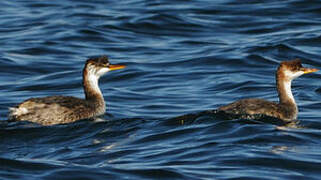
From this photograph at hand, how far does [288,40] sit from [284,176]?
10720mm

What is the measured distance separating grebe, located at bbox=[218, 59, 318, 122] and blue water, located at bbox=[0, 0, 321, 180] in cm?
19

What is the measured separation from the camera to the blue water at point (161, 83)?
33.7 feet

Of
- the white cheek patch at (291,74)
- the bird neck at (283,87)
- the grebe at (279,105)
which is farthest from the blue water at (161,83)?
the white cheek patch at (291,74)

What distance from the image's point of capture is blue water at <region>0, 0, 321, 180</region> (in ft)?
33.7

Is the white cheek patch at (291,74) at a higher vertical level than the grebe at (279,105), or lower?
higher

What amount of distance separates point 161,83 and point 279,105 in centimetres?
433

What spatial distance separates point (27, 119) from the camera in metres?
12.3

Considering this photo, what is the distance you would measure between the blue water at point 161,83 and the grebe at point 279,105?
0.61ft

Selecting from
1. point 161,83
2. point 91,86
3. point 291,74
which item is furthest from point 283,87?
point 161,83

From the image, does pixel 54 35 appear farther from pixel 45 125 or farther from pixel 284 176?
pixel 284 176

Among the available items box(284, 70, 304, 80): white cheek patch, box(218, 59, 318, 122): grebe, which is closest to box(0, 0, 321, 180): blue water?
box(218, 59, 318, 122): grebe

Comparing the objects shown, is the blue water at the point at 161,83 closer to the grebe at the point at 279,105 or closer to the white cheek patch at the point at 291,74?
the grebe at the point at 279,105

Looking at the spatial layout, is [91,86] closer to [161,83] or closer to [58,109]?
[58,109]

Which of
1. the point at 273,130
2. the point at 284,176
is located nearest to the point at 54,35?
the point at 273,130
